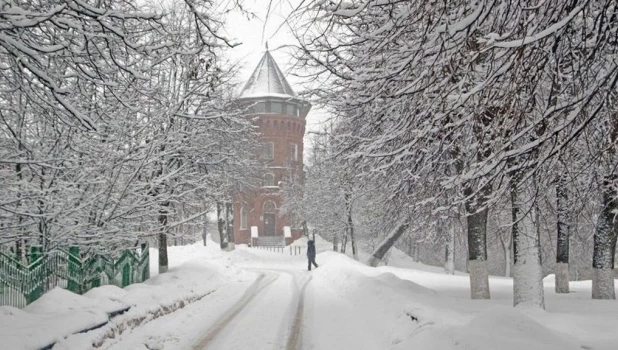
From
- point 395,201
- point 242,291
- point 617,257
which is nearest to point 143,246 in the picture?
point 242,291

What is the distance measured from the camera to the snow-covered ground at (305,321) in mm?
6012

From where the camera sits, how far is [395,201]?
41.8 feet

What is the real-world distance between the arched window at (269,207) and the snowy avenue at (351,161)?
35655 mm

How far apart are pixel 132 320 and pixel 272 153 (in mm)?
46279

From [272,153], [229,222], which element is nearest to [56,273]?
[229,222]

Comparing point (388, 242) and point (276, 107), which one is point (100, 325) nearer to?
point (388, 242)

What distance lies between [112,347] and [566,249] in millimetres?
13450

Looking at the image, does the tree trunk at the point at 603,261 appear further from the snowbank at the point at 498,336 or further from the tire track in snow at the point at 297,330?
the snowbank at the point at 498,336

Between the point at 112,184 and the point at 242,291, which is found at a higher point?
the point at 112,184

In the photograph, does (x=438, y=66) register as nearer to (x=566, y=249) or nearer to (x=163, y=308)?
(x=163, y=308)

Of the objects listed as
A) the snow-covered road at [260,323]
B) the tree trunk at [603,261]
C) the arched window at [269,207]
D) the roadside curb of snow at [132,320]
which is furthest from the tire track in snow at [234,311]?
the arched window at [269,207]

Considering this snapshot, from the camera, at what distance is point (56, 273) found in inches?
424

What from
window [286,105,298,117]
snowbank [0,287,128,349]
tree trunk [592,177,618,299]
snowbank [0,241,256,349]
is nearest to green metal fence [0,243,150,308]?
snowbank [0,241,256,349]

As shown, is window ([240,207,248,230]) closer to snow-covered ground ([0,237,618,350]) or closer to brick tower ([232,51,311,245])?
brick tower ([232,51,311,245])
